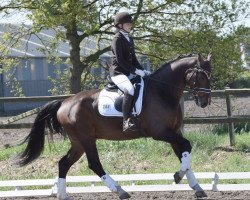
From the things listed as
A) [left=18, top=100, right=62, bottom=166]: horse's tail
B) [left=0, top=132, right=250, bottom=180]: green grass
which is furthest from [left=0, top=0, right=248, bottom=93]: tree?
[left=18, top=100, right=62, bottom=166]: horse's tail

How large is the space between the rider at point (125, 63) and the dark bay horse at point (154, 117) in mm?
193

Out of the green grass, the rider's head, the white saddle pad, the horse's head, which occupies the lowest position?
the green grass

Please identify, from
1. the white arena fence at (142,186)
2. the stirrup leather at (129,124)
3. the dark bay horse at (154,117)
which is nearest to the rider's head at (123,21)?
the dark bay horse at (154,117)

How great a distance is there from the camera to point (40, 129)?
342 inches

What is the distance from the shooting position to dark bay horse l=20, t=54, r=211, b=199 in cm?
720

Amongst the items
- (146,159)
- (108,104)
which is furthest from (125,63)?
(146,159)

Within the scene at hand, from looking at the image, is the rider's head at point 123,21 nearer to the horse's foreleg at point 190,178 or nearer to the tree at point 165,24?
the horse's foreleg at point 190,178

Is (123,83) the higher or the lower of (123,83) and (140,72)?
the lower

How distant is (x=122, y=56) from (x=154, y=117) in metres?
0.87

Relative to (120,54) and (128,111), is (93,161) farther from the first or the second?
(120,54)

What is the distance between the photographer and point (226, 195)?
7.88 m

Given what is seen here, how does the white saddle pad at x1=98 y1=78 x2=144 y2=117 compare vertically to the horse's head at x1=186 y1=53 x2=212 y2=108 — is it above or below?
below

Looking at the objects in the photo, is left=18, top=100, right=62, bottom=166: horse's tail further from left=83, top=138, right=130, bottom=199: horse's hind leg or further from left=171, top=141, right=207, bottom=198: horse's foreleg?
left=171, top=141, right=207, bottom=198: horse's foreleg

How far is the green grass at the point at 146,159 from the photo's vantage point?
412 inches
